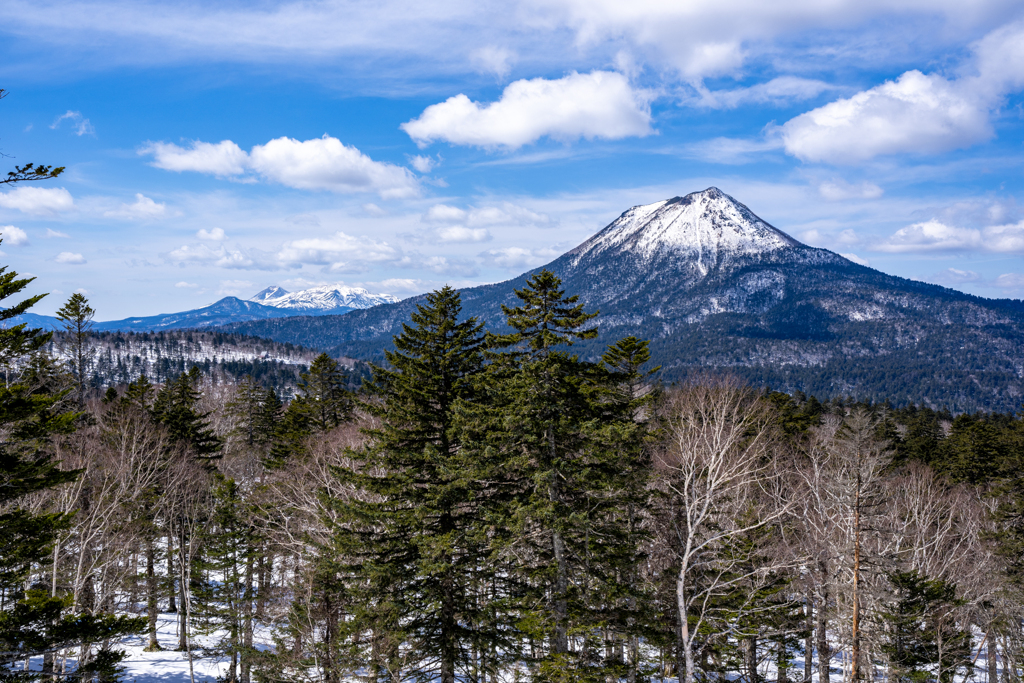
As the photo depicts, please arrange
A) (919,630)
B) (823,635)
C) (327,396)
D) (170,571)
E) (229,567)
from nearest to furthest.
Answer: (823,635) < (919,630) < (229,567) < (170,571) < (327,396)

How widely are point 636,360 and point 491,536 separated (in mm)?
13702

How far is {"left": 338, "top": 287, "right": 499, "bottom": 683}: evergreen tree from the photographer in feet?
57.4

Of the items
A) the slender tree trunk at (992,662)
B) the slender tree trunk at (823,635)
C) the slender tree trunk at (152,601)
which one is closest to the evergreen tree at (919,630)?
the slender tree trunk at (823,635)

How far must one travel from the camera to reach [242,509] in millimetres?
28875

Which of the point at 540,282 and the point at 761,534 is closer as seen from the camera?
the point at 540,282

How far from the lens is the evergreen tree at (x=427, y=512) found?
17500mm

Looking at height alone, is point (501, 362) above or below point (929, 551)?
above

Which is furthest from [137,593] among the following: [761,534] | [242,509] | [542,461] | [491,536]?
[761,534]

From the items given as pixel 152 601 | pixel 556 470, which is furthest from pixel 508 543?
pixel 152 601

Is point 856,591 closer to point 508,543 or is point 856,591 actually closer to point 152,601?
point 508,543

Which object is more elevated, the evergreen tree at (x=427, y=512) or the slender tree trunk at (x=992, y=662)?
the evergreen tree at (x=427, y=512)

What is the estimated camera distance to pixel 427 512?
57.7ft

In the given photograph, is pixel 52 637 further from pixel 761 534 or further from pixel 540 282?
pixel 761 534

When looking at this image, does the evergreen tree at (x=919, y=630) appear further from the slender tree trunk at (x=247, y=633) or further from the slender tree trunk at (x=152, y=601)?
the slender tree trunk at (x=152, y=601)
